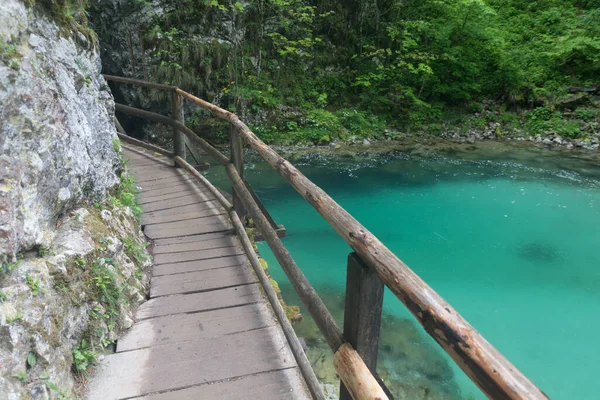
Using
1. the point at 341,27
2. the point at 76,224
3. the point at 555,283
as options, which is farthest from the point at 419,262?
the point at 341,27

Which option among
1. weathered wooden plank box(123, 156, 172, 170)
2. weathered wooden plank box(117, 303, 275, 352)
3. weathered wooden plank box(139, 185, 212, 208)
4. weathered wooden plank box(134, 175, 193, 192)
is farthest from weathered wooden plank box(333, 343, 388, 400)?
weathered wooden plank box(123, 156, 172, 170)

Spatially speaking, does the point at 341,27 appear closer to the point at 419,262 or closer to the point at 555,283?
the point at 419,262

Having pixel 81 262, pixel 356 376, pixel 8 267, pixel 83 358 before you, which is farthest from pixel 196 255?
pixel 356 376

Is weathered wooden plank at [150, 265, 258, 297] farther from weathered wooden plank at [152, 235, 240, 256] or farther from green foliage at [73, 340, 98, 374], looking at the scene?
green foliage at [73, 340, 98, 374]

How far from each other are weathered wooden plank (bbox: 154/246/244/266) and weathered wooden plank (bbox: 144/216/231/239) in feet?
1.27

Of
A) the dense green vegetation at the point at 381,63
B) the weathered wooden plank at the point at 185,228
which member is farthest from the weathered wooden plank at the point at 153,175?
the dense green vegetation at the point at 381,63

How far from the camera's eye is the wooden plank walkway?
6.99 ft

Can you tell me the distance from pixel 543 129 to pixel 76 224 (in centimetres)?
1445

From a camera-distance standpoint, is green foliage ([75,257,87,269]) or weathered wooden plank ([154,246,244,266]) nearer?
green foliage ([75,257,87,269])

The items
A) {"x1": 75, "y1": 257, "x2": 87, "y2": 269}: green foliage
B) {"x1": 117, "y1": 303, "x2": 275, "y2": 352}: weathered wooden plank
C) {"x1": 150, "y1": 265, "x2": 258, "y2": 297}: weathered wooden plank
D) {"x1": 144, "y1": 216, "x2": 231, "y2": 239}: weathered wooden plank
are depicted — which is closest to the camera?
{"x1": 75, "y1": 257, "x2": 87, "y2": 269}: green foliage

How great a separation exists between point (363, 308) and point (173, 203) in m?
3.70

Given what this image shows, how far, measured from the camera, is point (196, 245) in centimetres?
374

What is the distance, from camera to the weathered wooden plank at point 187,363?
2131mm

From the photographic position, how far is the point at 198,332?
8.45 ft
